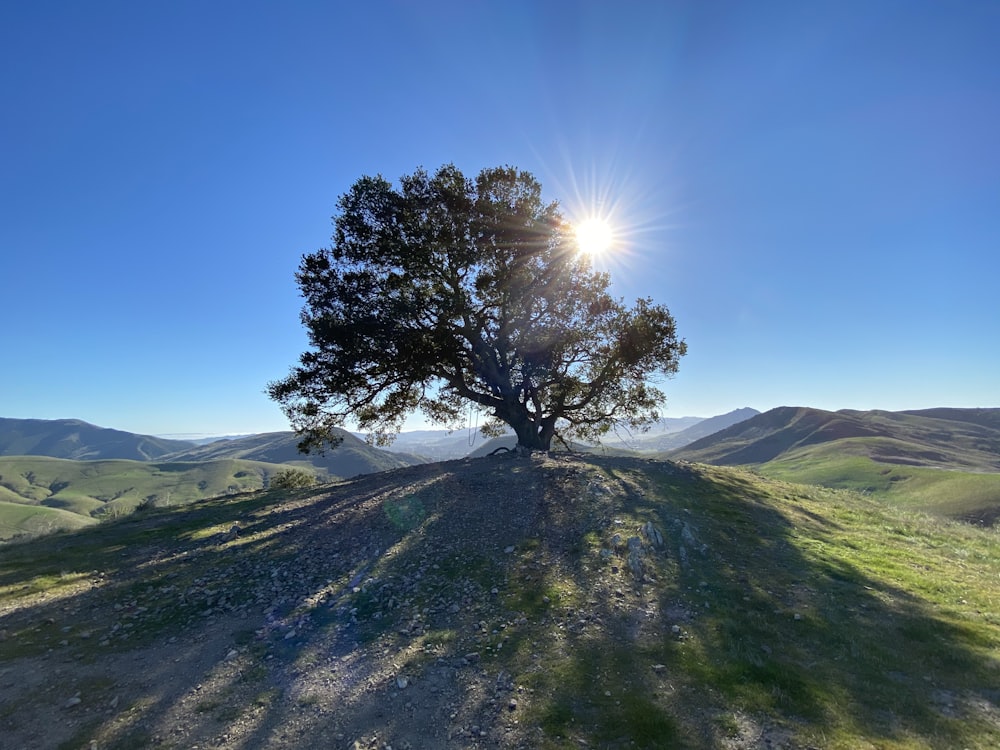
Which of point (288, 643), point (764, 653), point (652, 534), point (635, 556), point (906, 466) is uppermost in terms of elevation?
point (906, 466)

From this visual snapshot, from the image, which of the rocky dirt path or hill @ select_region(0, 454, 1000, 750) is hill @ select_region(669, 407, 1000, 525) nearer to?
hill @ select_region(0, 454, 1000, 750)

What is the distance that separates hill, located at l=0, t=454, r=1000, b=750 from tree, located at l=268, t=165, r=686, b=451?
1102 cm

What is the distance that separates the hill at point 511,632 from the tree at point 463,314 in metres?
11.0

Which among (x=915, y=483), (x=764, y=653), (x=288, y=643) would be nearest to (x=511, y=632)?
(x=288, y=643)

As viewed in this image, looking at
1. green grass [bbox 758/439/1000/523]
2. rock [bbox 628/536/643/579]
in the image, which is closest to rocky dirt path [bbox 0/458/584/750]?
rock [bbox 628/536/643/579]

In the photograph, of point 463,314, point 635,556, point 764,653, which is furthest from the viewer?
point 463,314

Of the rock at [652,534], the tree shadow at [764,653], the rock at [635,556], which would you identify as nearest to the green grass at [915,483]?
the tree shadow at [764,653]

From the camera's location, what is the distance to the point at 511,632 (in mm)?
9672

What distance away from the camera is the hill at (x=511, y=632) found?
7.14 metres

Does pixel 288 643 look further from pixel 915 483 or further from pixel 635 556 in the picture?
pixel 915 483

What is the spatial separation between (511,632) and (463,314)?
66.8ft

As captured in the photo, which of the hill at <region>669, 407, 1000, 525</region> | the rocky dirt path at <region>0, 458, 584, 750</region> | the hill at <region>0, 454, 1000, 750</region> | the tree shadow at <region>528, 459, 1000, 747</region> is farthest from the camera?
the hill at <region>669, 407, 1000, 525</region>

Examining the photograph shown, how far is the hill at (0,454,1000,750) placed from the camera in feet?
23.4

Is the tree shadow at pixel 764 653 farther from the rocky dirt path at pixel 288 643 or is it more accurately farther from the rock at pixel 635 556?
the rocky dirt path at pixel 288 643
